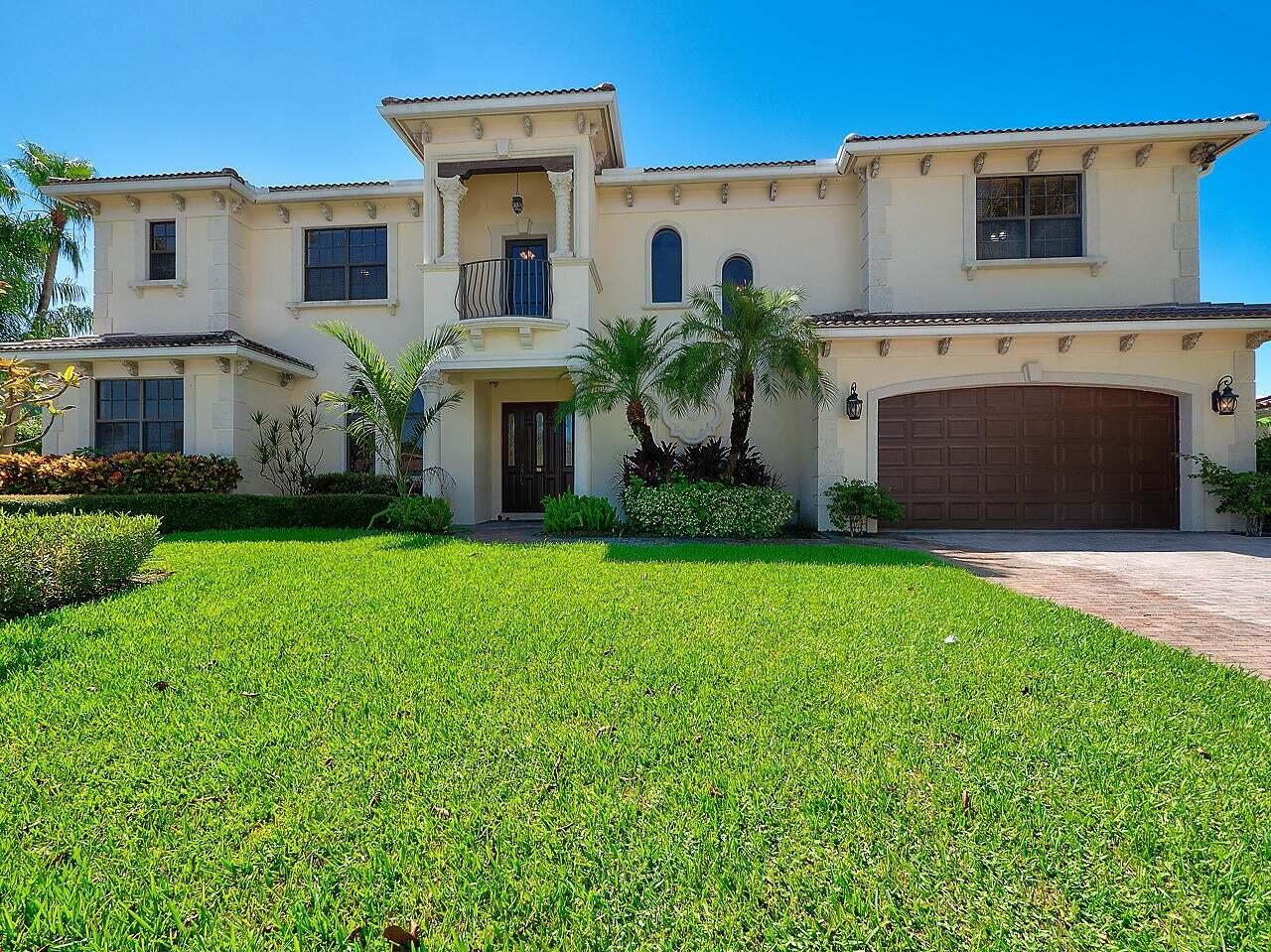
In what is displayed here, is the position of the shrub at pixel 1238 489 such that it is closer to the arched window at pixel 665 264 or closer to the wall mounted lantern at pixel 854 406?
the wall mounted lantern at pixel 854 406

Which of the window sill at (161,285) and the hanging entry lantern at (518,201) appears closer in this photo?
the hanging entry lantern at (518,201)

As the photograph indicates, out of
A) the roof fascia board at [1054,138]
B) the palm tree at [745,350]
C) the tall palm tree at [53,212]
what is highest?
the tall palm tree at [53,212]

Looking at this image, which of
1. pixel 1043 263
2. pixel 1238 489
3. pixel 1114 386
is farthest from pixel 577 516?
pixel 1238 489

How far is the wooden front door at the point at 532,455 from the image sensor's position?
14.1 metres

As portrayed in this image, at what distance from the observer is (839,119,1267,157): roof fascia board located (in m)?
11.3

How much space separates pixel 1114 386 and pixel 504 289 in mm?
11977

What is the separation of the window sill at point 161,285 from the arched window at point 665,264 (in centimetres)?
1070

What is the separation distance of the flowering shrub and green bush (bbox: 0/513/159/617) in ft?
19.1

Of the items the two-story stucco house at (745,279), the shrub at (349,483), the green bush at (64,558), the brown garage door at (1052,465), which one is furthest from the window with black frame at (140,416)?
the brown garage door at (1052,465)

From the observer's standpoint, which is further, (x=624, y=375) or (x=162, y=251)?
(x=162, y=251)

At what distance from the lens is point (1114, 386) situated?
11.2 metres

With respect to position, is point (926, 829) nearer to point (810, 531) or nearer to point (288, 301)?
point (810, 531)

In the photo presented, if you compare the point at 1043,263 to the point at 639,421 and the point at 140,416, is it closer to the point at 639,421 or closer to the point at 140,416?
the point at 639,421

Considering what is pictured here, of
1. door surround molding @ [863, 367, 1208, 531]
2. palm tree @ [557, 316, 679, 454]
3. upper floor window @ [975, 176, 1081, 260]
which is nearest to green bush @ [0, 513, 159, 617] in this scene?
palm tree @ [557, 316, 679, 454]
